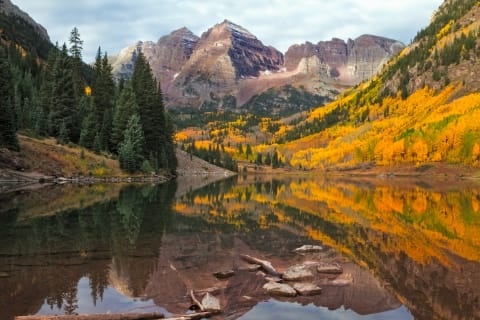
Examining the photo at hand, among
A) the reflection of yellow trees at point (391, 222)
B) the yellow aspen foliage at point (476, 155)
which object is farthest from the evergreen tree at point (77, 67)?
the yellow aspen foliage at point (476, 155)

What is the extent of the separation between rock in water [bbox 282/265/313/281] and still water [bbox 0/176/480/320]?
37.7 inches

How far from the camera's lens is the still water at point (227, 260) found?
15.2 meters

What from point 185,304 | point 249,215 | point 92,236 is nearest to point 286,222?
point 249,215

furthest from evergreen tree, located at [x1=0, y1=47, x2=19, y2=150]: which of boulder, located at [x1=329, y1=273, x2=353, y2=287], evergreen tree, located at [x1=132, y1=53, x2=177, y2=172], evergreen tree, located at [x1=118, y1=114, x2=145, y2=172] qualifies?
boulder, located at [x1=329, y1=273, x2=353, y2=287]

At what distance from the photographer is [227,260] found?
74.9 ft

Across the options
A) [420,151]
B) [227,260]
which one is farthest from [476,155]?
[227,260]

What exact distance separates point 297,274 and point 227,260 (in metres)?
5.03

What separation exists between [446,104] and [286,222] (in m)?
184

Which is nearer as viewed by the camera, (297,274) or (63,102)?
(297,274)

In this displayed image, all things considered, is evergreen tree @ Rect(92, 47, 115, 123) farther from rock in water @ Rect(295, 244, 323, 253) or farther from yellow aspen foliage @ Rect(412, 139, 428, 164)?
yellow aspen foliage @ Rect(412, 139, 428, 164)

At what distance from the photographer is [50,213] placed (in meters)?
37.6

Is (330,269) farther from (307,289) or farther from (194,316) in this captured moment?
(194,316)

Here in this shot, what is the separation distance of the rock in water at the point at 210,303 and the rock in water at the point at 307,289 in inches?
150

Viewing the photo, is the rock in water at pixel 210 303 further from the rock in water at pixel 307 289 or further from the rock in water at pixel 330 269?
the rock in water at pixel 330 269
